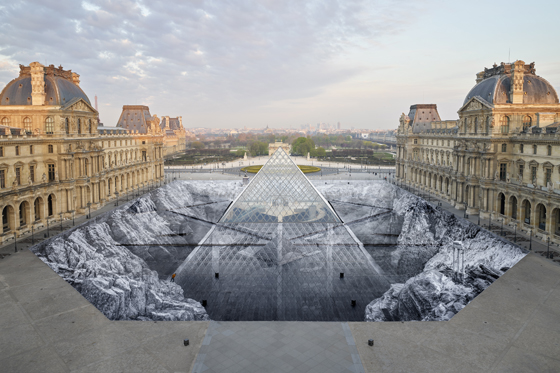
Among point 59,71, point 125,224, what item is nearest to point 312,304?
point 125,224

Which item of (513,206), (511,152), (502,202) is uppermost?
(511,152)

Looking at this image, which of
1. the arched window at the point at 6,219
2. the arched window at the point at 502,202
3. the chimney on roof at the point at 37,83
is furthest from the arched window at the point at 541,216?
the chimney on roof at the point at 37,83

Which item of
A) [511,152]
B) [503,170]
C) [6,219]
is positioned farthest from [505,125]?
[6,219]

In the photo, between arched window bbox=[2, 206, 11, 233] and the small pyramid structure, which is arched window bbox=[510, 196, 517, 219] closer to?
the small pyramid structure

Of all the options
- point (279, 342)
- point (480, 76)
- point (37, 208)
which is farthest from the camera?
point (480, 76)

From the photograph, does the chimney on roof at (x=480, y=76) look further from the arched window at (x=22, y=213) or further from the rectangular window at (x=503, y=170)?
the arched window at (x=22, y=213)

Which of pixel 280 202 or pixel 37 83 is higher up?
pixel 37 83

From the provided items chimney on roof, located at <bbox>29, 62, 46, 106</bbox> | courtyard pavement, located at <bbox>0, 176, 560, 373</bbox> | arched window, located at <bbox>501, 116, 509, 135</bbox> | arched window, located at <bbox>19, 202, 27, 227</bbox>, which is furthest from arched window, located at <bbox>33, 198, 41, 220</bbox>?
arched window, located at <bbox>501, 116, 509, 135</bbox>

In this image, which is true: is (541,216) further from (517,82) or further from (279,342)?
(279,342)
